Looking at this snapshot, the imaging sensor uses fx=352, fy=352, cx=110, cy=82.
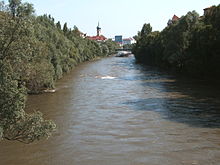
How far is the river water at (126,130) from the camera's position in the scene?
17438mm

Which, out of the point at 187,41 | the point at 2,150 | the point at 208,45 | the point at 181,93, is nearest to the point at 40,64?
the point at 181,93

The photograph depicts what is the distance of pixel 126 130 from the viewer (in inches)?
880

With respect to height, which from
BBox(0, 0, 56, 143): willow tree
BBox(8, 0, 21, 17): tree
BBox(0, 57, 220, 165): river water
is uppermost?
BBox(8, 0, 21, 17): tree

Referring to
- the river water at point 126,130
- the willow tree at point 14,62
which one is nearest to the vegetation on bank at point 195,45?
the river water at point 126,130

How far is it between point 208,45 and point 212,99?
12158mm

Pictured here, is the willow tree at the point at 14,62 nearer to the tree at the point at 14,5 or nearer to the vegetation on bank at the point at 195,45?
the tree at the point at 14,5

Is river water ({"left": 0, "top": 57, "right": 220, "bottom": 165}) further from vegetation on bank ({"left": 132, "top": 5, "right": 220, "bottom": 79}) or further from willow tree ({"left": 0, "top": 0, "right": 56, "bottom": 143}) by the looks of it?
vegetation on bank ({"left": 132, "top": 5, "right": 220, "bottom": 79})

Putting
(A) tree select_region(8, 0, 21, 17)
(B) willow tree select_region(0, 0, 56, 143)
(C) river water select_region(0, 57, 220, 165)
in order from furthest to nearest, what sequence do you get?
(C) river water select_region(0, 57, 220, 165) < (A) tree select_region(8, 0, 21, 17) < (B) willow tree select_region(0, 0, 56, 143)

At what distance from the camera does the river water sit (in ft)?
57.2

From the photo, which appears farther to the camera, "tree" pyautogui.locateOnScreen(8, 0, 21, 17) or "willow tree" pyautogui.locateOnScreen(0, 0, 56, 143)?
"tree" pyautogui.locateOnScreen(8, 0, 21, 17)

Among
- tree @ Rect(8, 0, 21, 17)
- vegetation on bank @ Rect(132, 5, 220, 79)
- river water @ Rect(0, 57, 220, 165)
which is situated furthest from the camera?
vegetation on bank @ Rect(132, 5, 220, 79)

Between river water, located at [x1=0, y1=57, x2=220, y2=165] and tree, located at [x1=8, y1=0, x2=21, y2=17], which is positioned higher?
tree, located at [x1=8, y1=0, x2=21, y2=17]

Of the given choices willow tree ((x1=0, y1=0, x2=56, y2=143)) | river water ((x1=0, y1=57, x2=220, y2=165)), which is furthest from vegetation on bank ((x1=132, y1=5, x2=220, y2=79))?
willow tree ((x1=0, y1=0, x2=56, y2=143))

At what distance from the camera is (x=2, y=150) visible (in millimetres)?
18766
